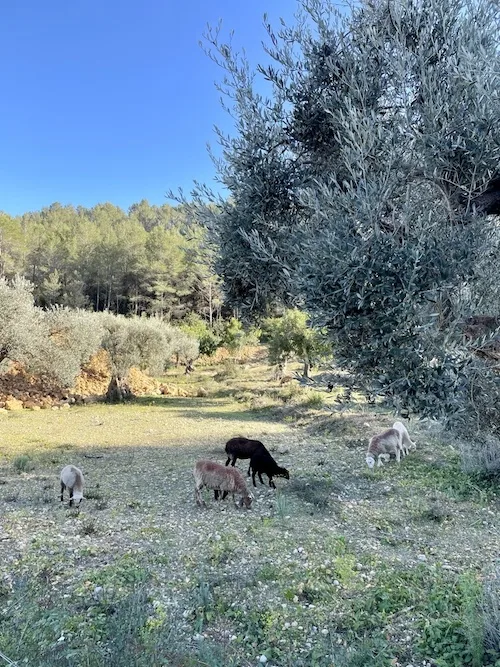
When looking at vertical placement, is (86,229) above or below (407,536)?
above

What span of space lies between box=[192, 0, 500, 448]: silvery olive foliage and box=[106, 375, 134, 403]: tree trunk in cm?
2189

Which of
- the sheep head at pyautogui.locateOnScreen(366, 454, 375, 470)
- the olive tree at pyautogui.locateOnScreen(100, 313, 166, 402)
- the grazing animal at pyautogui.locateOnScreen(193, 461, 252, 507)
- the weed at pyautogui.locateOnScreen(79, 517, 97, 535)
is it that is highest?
the olive tree at pyautogui.locateOnScreen(100, 313, 166, 402)

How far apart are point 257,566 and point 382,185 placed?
5368 mm

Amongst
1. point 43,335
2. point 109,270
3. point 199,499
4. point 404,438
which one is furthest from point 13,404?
point 109,270

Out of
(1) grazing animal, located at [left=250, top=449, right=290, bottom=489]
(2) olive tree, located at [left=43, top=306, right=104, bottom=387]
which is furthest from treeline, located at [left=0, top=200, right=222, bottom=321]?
(1) grazing animal, located at [left=250, top=449, right=290, bottom=489]

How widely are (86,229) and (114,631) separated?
213 ft

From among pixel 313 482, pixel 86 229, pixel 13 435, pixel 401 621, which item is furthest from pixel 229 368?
pixel 86 229

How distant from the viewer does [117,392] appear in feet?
81.7

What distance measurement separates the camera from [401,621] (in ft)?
15.8

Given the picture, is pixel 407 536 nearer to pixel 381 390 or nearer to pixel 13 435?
pixel 381 390

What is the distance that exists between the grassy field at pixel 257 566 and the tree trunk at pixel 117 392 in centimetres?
1183

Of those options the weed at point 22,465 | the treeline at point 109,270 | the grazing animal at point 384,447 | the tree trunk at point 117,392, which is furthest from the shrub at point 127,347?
the treeline at point 109,270

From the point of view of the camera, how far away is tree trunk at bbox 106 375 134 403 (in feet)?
81.4

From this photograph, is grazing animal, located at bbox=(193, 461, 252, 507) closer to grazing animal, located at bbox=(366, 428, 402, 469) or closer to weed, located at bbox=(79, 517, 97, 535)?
weed, located at bbox=(79, 517, 97, 535)
